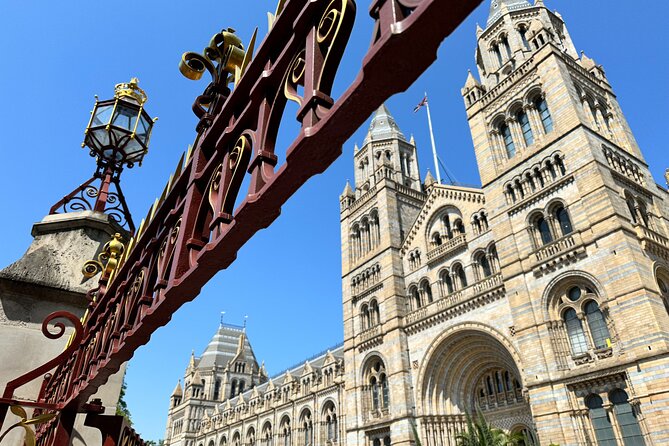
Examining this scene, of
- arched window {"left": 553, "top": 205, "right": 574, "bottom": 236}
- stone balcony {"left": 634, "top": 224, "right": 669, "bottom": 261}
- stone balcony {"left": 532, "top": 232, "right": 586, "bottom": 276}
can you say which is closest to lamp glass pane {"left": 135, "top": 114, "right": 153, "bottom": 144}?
stone balcony {"left": 532, "top": 232, "right": 586, "bottom": 276}

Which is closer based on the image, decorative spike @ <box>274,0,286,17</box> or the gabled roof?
decorative spike @ <box>274,0,286,17</box>

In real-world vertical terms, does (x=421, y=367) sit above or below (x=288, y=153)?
above

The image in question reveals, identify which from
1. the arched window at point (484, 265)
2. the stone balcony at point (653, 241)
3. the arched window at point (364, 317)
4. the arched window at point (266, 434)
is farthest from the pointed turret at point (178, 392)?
the stone balcony at point (653, 241)

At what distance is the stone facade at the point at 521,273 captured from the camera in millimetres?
14664

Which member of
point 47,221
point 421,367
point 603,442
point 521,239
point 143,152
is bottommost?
point 603,442

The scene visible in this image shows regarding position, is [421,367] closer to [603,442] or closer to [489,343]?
[489,343]

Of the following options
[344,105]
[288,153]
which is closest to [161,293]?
[288,153]

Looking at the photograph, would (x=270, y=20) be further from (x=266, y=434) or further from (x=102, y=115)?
(x=266, y=434)

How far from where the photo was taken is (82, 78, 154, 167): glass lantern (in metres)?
4.24

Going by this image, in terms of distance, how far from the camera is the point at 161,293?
211 cm

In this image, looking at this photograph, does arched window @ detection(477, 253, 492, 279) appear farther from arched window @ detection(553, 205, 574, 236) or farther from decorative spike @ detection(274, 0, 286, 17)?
decorative spike @ detection(274, 0, 286, 17)

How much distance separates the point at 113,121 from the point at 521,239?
679 inches

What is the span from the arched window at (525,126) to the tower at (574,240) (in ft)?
0.20

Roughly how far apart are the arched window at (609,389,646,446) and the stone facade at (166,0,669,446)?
0.04 meters
